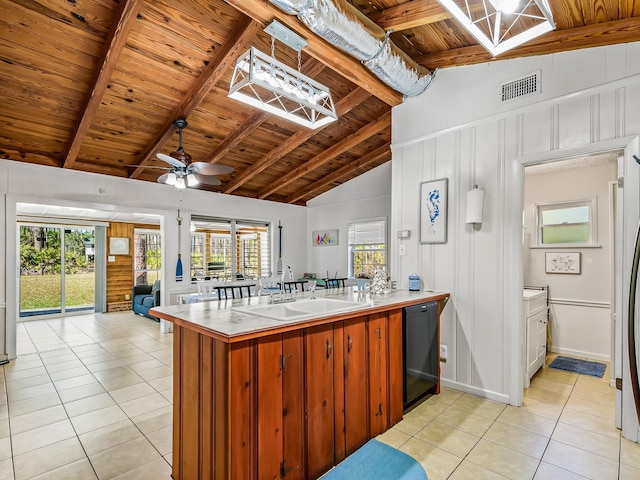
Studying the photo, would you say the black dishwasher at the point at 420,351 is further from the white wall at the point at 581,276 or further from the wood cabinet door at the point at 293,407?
the white wall at the point at 581,276

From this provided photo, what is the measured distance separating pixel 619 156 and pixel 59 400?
535cm

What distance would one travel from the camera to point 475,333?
10.5 feet

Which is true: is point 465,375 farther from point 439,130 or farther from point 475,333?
point 439,130

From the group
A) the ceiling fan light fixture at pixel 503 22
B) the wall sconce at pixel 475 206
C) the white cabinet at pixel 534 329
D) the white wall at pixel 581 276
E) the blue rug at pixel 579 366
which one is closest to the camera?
the ceiling fan light fixture at pixel 503 22

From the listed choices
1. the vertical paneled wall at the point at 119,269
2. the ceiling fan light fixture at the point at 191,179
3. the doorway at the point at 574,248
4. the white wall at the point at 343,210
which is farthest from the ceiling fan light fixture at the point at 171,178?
the vertical paneled wall at the point at 119,269

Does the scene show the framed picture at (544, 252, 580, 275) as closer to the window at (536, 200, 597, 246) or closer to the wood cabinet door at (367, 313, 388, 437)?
the window at (536, 200, 597, 246)

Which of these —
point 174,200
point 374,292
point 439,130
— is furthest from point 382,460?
point 174,200

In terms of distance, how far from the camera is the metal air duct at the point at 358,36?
2.30 metres

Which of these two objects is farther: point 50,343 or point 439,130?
point 50,343

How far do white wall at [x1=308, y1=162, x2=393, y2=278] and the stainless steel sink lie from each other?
3.61m

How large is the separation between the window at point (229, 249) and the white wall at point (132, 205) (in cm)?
22

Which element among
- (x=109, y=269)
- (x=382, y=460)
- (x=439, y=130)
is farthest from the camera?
(x=109, y=269)

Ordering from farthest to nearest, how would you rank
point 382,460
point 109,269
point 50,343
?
point 109,269, point 50,343, point 382,460

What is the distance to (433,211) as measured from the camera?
3.51m
